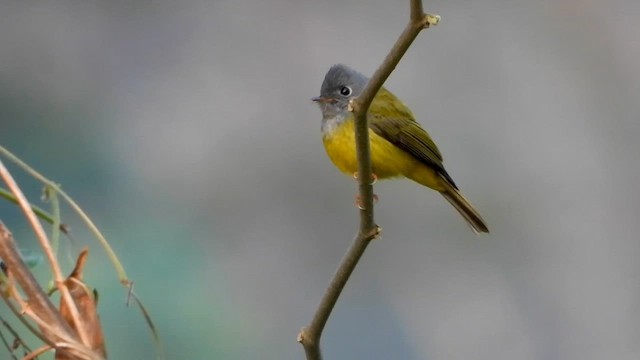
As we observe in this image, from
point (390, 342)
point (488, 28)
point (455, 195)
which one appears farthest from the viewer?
point (488, 28)

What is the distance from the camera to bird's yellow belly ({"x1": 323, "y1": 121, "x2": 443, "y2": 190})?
92.1 inches

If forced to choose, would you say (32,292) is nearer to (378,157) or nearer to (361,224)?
(361,224)

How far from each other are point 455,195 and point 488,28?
44.8 inches

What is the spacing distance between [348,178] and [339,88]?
90 cm

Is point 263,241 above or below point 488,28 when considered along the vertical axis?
below

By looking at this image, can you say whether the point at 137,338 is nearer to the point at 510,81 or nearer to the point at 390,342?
the point at 390,342

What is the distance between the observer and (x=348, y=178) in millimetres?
3428

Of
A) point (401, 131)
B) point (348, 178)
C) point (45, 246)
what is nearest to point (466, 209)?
point (401, 131)

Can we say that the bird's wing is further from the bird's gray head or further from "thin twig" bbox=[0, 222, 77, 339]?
"thin twig" bbox=[0, 222, 77, 339]

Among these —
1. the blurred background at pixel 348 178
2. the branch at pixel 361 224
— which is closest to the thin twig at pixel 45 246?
the branch at pixel 361 224

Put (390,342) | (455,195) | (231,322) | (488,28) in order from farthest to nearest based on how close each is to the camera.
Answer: (488,28), (390,342), (231,322), (455,195)

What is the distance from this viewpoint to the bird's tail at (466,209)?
261 cm

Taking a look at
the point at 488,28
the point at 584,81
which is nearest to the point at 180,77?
the point at 488,28

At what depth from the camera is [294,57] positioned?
3475 mm
